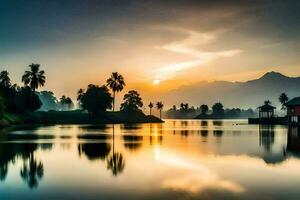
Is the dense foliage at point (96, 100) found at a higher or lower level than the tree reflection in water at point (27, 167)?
higher

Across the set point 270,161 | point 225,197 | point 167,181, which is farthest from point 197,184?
point 270,161

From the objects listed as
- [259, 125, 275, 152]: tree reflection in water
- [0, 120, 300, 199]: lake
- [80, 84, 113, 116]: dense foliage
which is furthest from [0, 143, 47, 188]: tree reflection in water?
[80, 84, 113, 116]: dense foliage

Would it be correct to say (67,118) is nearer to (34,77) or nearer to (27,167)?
(34,77)

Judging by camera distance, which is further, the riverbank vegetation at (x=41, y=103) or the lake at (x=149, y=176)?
the riverbank vegetation at (x=41, y=103)

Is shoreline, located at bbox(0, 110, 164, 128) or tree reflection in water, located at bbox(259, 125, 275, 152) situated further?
shoreline, located at bbox(0, 110, 164, 128)

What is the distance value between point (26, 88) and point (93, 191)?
134786mm

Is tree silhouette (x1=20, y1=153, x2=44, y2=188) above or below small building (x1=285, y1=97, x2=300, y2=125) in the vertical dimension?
below

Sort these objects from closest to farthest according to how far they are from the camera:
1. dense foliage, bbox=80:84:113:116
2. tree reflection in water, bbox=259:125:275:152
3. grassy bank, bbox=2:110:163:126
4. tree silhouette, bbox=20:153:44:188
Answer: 1. tree silhouette, bbox=20:153:44:188
2. tree reflection in water, bbox=259:125:275:152
3. grassy bank, bbox=2:110:163:126
4. dense foliage, bbox=80:84:113:116

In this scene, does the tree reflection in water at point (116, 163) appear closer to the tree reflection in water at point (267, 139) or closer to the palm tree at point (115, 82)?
the tree reflection in water at point (267, 139)

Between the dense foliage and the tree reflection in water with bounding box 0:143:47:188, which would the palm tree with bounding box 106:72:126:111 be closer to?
Answer: the dense foliage

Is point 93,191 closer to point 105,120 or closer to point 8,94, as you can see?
point 8,94

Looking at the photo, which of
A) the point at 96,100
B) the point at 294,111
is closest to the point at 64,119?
the point at 96,100

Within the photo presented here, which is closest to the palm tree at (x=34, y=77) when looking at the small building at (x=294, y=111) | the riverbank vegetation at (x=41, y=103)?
the riverbank vegetation at (x=41, y=103)

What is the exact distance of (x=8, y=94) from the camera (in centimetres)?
13238
